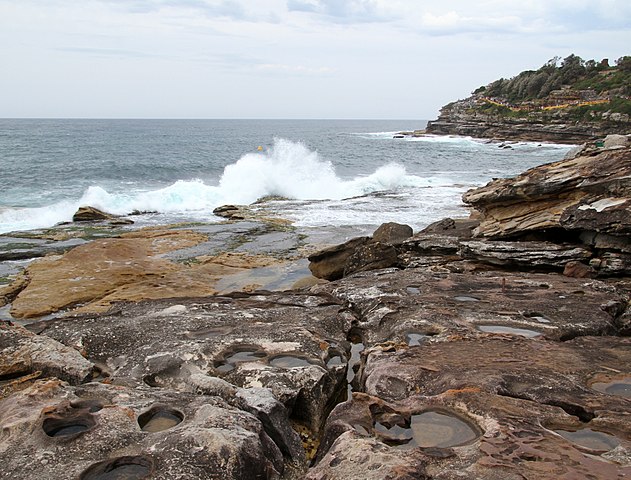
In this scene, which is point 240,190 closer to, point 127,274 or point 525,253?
point 127,274

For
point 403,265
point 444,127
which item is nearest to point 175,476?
point 403,265

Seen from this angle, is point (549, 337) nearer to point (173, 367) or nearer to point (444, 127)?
point (173, 367)

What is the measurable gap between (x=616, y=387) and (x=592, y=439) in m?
1.32

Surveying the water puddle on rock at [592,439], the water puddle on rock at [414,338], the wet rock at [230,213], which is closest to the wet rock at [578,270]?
the water puddle on rock at [414,338]

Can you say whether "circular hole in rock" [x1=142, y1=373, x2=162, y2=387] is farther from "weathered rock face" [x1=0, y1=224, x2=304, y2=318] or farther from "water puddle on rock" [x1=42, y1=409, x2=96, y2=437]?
"weathered rock face" [x1=0, y1=224, x2=304, y2=318]

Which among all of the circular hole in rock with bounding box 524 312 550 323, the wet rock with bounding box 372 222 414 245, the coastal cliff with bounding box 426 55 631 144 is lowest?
the wet rock with bounding box 372 222 414 245

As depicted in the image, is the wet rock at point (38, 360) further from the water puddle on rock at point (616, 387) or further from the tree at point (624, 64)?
the tree at point (624, 64)

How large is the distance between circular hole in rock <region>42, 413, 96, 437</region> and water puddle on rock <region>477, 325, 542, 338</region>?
497 cm

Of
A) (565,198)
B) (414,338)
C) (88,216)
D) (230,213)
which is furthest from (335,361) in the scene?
(88,216)

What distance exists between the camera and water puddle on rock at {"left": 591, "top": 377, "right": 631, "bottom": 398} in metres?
5.35

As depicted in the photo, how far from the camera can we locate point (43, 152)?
197 feet

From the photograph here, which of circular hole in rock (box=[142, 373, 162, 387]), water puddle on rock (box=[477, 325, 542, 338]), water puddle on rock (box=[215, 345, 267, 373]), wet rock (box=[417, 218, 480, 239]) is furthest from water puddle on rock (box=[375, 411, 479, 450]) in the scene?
wet rock (box=[417, 218, 480, 239])

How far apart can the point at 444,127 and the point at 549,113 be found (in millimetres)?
30648

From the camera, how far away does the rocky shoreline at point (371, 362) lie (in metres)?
4.07
